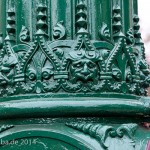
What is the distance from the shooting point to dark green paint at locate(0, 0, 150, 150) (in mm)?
2154

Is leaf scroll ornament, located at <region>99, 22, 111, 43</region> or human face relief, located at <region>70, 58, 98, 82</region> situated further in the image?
leaf scroll ornament, located at <region>99, 22, 111, 43</region>

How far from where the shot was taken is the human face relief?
218 cm

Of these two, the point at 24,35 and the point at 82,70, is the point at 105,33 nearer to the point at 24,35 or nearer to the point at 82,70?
the point at 82,70

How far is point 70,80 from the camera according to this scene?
2197 millimetres

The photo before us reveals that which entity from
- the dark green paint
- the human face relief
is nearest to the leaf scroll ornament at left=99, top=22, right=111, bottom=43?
the dark green paint

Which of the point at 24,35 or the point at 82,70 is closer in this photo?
the point at 82,70

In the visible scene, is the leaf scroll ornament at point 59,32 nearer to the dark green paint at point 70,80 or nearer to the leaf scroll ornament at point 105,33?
the dark green paint at point 70,80

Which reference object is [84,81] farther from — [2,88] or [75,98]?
[2,88]

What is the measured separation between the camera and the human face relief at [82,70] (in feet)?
7.16

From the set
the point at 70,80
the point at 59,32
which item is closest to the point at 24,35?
the point at 59,32

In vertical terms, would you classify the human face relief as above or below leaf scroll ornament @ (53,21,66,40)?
below

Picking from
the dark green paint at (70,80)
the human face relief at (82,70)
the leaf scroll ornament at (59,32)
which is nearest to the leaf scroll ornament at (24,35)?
the dark green paint at (70,80)

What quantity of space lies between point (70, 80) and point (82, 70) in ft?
0.20

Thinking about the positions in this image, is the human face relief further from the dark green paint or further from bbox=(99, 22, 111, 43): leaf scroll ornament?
bbox=(99, 22, 111, 43): leaf scroll ornament
